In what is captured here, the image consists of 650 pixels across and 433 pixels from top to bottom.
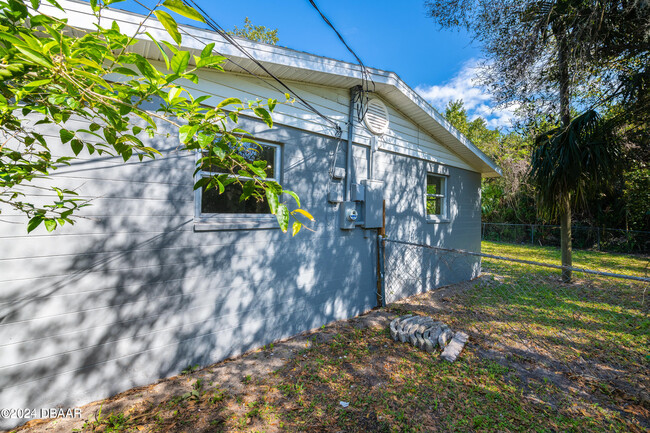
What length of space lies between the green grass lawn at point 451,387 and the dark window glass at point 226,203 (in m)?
1.74

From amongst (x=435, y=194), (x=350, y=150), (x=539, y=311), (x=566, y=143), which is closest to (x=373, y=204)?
(x=350, y=150)

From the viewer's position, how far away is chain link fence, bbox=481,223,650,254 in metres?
11.4

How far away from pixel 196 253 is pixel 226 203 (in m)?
0.66

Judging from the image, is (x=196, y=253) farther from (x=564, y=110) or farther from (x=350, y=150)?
(x=564, y=110)

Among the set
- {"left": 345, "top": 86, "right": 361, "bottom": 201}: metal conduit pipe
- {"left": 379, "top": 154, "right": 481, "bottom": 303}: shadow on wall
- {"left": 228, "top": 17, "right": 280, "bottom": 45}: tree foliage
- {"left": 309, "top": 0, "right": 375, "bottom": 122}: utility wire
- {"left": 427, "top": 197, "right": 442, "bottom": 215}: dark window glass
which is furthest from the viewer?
{"left": 228, "top": 17, "right": 280, "bottom": 45}: tree foliage

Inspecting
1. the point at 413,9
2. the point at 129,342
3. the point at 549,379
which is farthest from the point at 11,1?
the point at 413,9

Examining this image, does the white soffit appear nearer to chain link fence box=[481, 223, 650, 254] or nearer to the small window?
the small window

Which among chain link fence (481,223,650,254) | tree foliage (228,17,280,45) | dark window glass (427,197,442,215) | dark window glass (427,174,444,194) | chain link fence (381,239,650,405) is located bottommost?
chain link fence (381,239,650,405)

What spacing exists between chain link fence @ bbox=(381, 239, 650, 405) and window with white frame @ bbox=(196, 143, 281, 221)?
2.30 m

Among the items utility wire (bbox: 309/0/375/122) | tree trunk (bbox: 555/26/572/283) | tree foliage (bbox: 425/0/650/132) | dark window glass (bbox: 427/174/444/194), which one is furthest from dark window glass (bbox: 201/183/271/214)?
tree foliage (bbox: 425/0/650/132)

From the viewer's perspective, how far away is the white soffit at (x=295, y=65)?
238 cm

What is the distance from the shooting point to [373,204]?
4.56m

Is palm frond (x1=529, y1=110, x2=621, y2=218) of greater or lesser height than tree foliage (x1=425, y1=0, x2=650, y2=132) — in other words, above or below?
below

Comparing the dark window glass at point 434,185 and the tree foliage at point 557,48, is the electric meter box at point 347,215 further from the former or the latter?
the tree foliage at point 557,48
